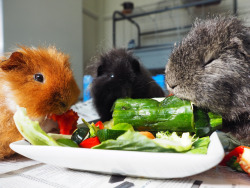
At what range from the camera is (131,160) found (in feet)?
1.65

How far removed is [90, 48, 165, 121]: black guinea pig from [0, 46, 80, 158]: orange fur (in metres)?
0.39

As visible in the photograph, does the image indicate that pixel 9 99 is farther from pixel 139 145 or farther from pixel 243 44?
pixel 243 44

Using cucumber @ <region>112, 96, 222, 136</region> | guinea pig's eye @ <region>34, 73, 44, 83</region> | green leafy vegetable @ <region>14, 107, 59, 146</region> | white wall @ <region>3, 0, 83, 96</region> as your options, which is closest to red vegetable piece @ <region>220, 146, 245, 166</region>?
cucumber @ <region>112, 96, 222, 136</region>

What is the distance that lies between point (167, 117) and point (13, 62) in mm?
618

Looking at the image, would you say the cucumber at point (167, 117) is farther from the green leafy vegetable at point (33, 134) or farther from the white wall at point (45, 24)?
the white wall at point (45, 24)

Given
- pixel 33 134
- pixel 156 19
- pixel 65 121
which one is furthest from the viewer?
pixel 156 19

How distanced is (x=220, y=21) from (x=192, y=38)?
145 millimetres

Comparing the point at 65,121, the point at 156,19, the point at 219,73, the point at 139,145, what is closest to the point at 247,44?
the point at 219,73

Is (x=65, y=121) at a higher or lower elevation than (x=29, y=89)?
lower

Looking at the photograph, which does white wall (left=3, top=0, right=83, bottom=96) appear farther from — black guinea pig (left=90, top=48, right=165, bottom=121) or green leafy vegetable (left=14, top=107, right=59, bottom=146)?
green leafy vegetable (left=14, top=107, right=59, bottom=146)

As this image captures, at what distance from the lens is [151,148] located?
21.6 inches

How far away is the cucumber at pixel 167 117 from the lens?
73 centimetres

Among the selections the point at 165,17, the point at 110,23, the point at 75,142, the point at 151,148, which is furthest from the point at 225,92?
the point at 110,23

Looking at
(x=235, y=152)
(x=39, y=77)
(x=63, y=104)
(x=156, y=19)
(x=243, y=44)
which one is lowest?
(x=235, y=152)
